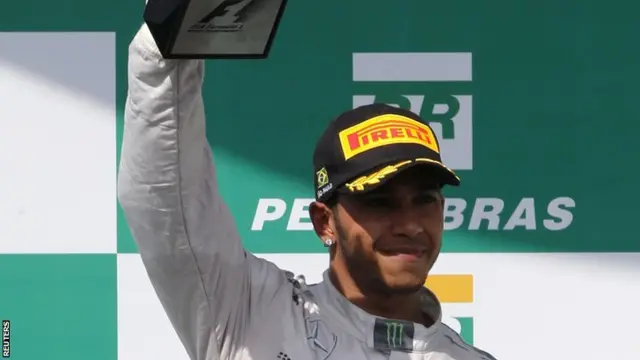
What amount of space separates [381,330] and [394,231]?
5.0 inches

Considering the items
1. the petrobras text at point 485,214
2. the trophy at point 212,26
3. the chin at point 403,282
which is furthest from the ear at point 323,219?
the petrobras text at point 485,214

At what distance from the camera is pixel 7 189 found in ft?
6.71

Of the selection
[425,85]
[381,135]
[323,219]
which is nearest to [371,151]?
[381,135]

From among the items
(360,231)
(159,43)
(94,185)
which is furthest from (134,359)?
(159,43)

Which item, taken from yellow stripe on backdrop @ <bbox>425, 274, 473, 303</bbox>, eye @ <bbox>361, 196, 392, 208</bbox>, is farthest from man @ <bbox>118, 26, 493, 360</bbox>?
yellow stripe on backdrop @ <bbox>425, 274, 473, 303</bbox>

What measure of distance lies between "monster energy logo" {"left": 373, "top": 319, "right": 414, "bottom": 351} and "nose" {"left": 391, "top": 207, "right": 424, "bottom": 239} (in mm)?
118

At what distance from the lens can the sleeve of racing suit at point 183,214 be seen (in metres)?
1.00

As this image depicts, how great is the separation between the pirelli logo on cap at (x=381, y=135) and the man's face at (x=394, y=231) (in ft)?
0.14

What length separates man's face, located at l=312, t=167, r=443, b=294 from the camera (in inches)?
45.4

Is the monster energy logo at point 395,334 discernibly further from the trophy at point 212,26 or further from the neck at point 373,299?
the trophy at point 212,26

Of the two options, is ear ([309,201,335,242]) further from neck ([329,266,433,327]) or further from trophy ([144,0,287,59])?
trophy ([144,0,287,59])

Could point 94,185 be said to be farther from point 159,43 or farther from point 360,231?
point 159,43

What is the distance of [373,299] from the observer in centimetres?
122

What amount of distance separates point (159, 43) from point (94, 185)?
1.16m
